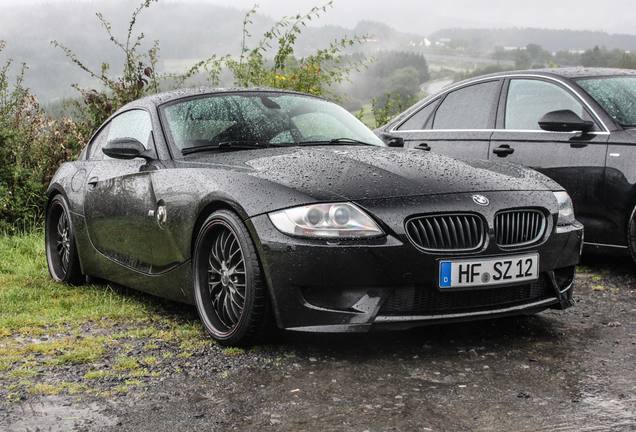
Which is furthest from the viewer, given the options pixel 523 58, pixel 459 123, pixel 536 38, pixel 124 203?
pixel 536 38

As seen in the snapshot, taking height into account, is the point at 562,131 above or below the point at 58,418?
above

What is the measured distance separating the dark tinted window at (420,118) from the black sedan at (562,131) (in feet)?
0.03

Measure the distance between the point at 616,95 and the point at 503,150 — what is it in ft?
3.00

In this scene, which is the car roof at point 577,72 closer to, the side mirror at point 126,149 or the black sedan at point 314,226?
the black sedan at point 314,226

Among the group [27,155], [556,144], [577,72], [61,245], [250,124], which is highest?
[577,72]

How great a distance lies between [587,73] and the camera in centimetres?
559

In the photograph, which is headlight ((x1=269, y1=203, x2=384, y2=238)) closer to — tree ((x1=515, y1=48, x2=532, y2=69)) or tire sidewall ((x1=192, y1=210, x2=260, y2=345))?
tire sidewall ((x1=192, y1=210, x2=260, y2=345))

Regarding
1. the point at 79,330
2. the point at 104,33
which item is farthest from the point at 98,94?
the point at 104,33

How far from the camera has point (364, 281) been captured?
304cm

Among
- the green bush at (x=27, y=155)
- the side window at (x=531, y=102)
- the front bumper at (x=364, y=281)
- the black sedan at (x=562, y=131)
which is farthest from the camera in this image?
the green bush at (x=27, y=155)

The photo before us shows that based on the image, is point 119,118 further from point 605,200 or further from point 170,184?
point 605,200

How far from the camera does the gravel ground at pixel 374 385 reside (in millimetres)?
2494

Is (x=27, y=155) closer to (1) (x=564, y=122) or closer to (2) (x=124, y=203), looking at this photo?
(2) (x=124, y=203)

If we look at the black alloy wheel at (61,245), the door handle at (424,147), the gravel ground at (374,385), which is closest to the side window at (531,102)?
the door handle at (424,147)
